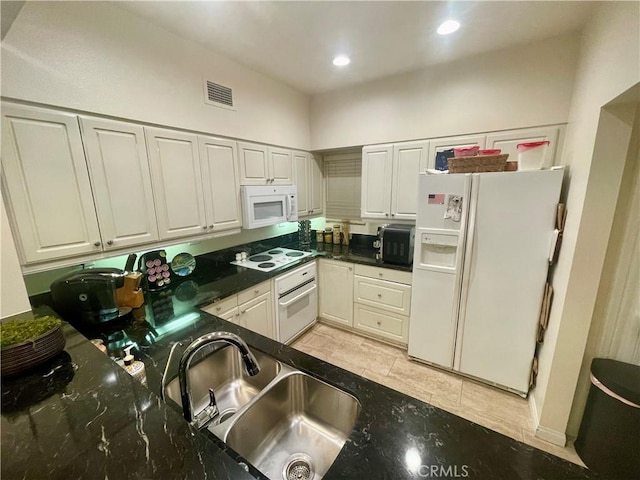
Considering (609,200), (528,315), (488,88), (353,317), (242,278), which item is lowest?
(353,317)

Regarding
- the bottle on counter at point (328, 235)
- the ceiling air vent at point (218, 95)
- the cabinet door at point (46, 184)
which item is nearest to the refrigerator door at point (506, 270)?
the bottle on counter at point (328, 235)

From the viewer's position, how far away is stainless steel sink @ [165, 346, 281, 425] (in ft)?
3.74

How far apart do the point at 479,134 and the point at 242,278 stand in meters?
2.42

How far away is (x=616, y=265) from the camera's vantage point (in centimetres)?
141

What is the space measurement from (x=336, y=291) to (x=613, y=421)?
2096mm

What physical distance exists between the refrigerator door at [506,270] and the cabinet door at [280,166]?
5.84ft

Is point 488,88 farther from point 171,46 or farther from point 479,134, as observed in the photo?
point 171,46

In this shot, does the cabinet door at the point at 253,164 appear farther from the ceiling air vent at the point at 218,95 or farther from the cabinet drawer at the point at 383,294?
the cabinet drawer at the point at 383,294

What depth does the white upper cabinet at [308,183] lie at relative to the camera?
9.68 ft

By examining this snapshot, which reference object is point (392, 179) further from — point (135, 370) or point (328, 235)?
point (135, 370)

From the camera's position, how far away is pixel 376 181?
8.96ft

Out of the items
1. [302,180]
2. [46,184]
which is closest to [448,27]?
[302,180]

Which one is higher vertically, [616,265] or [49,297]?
[616,265]

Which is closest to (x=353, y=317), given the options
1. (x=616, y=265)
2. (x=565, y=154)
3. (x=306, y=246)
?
(x=306, y=246)
